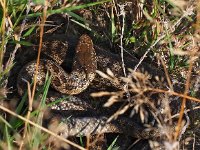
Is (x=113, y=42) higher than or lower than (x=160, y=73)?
higher

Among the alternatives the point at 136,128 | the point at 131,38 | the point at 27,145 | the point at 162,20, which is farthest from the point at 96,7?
the point at 27,145

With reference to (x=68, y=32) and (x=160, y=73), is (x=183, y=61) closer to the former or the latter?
(x=160, y=73)

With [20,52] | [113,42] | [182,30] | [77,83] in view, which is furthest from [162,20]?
[20,52]

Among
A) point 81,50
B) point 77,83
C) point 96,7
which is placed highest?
point 96,7

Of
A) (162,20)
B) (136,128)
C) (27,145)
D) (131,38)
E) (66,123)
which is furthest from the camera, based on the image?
(131,38)

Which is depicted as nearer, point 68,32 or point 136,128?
point 136,128

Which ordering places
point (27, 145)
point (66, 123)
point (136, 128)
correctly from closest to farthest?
1. point (27, 145)
2. point (66, 123)
3. point (136, 128)
